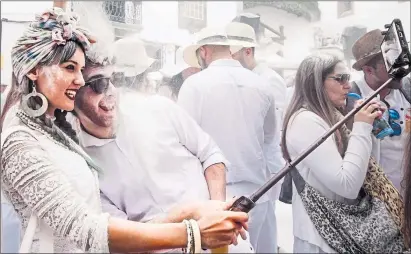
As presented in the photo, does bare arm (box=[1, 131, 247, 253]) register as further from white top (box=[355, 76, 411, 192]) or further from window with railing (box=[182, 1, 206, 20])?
white top (box=[355, 76, 411, 192])

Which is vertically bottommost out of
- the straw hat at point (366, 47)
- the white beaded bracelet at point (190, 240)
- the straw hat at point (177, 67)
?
the white beaded bracelet at point (190, 240)

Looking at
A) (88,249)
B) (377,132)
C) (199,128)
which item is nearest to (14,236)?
(88,249)

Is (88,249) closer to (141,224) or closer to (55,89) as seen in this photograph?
(141,224)

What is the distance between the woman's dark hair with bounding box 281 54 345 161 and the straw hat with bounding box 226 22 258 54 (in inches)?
10.1

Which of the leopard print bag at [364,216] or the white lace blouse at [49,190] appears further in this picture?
the leopard print bag at [364,216]

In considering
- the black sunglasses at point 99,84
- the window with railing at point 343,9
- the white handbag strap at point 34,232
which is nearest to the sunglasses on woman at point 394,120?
the window with railing at point 343,9

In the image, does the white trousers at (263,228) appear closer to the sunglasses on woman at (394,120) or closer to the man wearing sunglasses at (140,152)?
the man wearing sunglasses at (140,152)

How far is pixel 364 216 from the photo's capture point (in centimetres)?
183

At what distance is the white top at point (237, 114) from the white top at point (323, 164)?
123mm

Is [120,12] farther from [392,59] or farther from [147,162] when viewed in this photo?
[392,59]

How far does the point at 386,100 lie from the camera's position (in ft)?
6.09

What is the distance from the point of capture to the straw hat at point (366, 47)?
6.00 feet

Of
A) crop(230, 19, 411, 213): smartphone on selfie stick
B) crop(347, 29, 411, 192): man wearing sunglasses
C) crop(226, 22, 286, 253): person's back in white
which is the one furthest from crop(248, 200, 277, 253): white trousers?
crop(347, 29, 411, 192): man wearing sunglasses

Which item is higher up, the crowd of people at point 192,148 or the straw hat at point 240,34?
the straw hat at point 240,34
